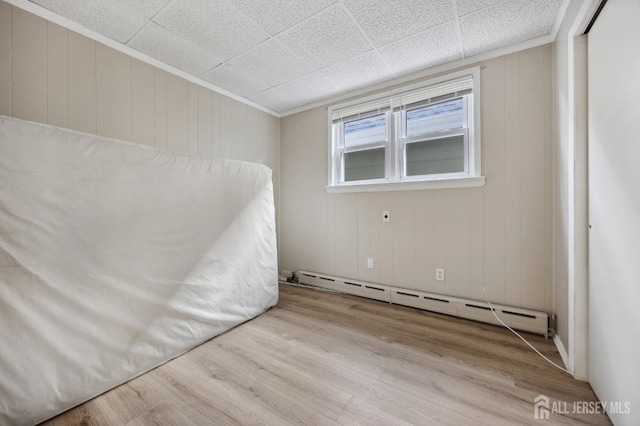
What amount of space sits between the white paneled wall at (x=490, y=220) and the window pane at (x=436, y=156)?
0.23 m

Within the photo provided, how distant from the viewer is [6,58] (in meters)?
1.58

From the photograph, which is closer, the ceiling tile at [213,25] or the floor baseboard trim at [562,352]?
the floor baseboard trim at [562,352]

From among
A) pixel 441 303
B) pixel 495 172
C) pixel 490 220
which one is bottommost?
pixel 441 303

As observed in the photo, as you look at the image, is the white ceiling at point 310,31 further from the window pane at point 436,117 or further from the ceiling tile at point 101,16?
the window pane at point 436,117

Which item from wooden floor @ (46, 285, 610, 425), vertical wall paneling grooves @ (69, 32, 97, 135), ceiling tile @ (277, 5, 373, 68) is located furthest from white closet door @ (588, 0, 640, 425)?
vertical wall paneling grooves @ (69, 32, 97, 135)

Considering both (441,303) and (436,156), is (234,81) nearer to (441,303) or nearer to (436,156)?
(436,156)

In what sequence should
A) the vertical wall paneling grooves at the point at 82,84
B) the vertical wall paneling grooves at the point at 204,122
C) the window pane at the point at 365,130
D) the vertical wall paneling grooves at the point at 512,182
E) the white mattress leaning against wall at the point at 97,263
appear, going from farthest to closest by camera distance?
the window pane at the point at 365,130 → the vertical wall paneling grooves at the point at 204,122 → the vertical wall paneling grooves at the point at 512,182 → the vertical wall paneling grooves at the point at 82,84 → the white mattress leaning against wall at the point at 97,263

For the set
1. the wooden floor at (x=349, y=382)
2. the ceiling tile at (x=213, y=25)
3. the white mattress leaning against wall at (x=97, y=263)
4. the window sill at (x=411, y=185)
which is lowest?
the wooden floor at (x=349, y=382)

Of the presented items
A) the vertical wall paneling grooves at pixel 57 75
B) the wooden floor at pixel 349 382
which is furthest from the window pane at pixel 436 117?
the vertical wall paneling grooves at pixel 57 75

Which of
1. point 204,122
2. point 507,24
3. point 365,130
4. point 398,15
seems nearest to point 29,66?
point 204,122

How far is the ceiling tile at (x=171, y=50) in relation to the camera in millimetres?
1981

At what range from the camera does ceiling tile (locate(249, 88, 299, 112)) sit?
3028 mm

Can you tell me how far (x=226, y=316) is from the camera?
2096 millimetres

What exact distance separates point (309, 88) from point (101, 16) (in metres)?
1.86
